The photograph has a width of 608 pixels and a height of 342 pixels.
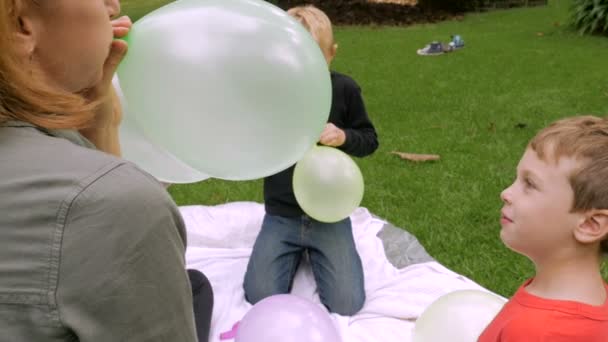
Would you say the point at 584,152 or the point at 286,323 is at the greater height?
the point at 584,152

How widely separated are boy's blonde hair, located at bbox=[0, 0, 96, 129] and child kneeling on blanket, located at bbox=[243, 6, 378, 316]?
4.98 feet

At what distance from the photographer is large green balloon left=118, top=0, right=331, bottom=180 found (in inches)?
50.5

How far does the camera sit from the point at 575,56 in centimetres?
655

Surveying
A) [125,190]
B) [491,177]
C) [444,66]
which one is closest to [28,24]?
[125,190]

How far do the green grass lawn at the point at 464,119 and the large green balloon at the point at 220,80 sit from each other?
1538mm

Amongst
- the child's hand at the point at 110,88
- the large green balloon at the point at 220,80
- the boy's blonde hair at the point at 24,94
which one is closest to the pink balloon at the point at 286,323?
the large green balloon at the point at 220,80

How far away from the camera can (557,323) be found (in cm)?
124

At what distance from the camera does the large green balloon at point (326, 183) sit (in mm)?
2127

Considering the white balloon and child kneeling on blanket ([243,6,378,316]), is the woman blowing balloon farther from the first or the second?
child kneeling on blanket ([243,6,378,316])

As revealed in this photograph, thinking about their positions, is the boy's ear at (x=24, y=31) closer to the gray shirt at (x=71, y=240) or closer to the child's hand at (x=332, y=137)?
the gray shirt at (x=71, y=240)

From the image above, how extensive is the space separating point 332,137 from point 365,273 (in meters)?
0.72

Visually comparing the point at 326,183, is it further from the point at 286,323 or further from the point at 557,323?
the point at 557,323

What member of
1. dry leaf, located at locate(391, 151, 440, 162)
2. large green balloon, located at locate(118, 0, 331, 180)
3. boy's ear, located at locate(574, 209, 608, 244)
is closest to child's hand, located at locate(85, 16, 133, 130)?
large green balloon, located at locate(118, 0, 331, 180)

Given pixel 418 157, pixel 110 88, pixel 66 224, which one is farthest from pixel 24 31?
pixel 418 157
